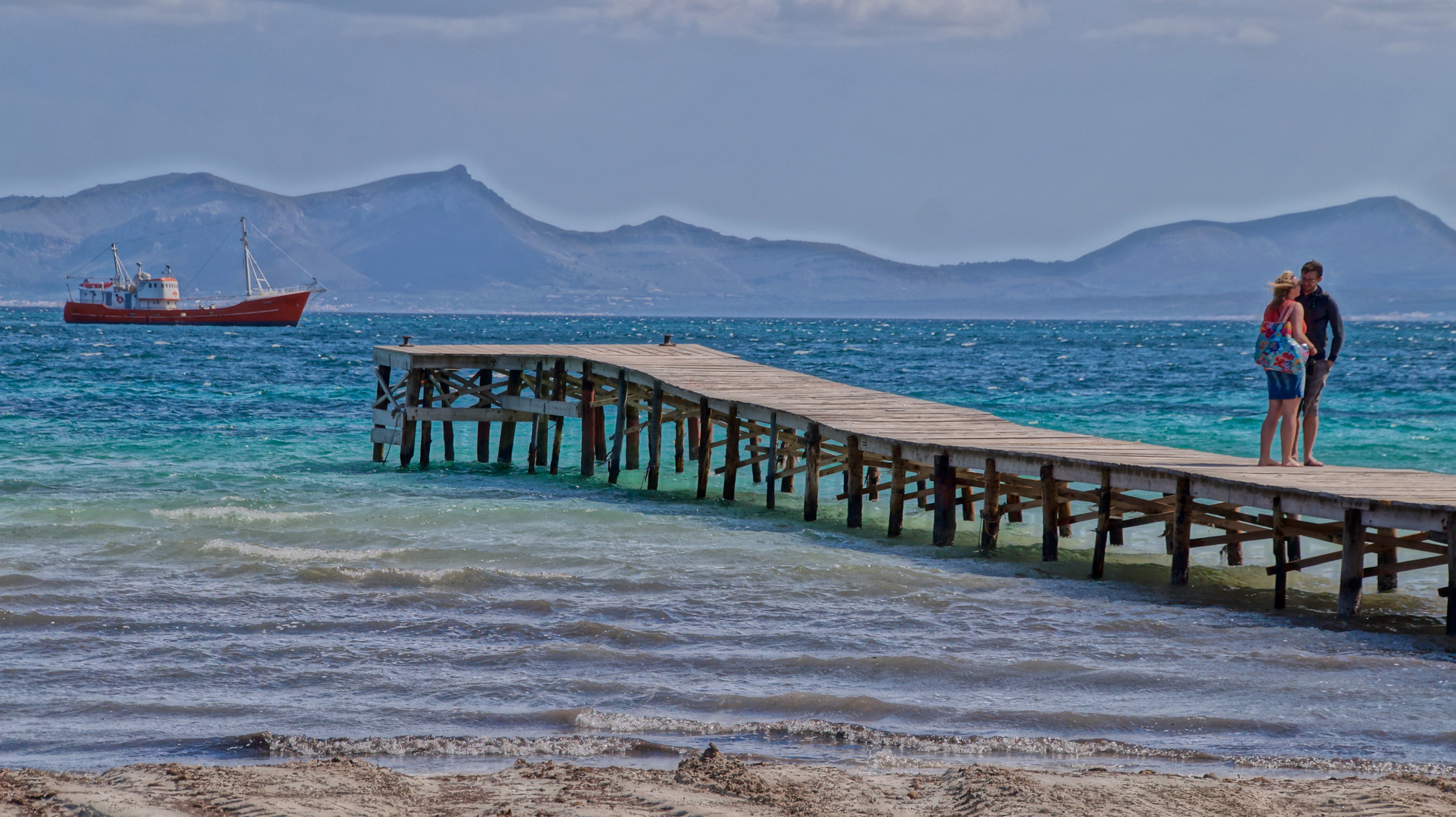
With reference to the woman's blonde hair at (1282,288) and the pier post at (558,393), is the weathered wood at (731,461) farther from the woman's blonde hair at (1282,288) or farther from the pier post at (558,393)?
the woman's blonde hair at (1282,288)

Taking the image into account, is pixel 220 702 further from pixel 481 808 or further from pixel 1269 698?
pixel 1269 698

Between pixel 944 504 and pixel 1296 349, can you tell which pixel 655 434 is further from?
pixel 1296 349

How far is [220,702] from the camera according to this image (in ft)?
26.4

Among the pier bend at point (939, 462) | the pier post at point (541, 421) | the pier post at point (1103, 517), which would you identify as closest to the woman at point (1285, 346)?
the pier bend at point (939, 462)

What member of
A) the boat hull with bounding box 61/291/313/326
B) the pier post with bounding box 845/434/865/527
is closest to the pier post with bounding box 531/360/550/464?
the pier post with bounding box 845/434/865/527

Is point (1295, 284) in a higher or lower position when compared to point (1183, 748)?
higher

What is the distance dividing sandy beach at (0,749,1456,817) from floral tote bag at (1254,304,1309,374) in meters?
5.18

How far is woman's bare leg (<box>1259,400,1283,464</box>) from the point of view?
11.7 meters

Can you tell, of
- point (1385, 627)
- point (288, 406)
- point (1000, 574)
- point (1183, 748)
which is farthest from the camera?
point (288, 406)

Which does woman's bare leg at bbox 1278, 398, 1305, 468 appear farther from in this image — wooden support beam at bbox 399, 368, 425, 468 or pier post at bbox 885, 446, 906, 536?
wooden support beam at bbox 399, 368, 425, 468

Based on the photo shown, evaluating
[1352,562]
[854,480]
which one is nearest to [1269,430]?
[1352,562]

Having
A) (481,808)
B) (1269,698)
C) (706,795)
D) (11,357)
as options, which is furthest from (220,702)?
(11,357)

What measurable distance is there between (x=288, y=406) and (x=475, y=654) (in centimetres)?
2546

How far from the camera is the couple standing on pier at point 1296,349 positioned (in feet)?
36.7
